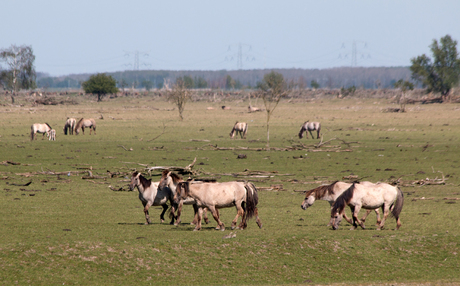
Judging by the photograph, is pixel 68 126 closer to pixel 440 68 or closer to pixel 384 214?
pixel 384 214

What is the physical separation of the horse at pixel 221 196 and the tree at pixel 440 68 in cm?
8217

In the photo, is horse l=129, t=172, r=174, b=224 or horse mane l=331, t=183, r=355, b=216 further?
horse l=129, t=172, r=174, b=224

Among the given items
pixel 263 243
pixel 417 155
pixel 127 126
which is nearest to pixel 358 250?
pixel 263 243

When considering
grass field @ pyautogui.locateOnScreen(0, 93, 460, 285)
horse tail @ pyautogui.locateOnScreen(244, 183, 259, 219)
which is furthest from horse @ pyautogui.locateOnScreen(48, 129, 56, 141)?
horse tail @ pyautogui.locateOnScreen(244, 183, 259, 219)

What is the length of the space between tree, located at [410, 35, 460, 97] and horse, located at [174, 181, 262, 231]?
270ft

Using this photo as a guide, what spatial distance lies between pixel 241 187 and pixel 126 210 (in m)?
4.05

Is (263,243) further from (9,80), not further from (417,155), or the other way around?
(9,80)

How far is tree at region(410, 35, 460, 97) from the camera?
8675cm

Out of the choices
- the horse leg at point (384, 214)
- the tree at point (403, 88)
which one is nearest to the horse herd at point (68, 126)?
the horse leg at point (384, 214)

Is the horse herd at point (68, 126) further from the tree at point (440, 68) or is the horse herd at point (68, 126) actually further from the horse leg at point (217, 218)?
the tree at point (440, 68)

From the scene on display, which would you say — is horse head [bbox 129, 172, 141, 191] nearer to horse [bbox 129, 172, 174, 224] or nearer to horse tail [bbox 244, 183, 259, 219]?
horse [bbox 129, 172, 174, 224]

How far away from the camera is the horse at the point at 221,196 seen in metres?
10.9

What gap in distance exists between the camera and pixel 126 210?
541 inches

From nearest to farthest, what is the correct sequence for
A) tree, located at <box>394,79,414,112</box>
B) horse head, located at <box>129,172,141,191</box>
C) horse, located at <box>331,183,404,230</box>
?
horse, located at <box>331,183,404,230</box> < horse head, located at <box>129,172,141,191</box> < tree, located at <box>394,79,414,112</box>
